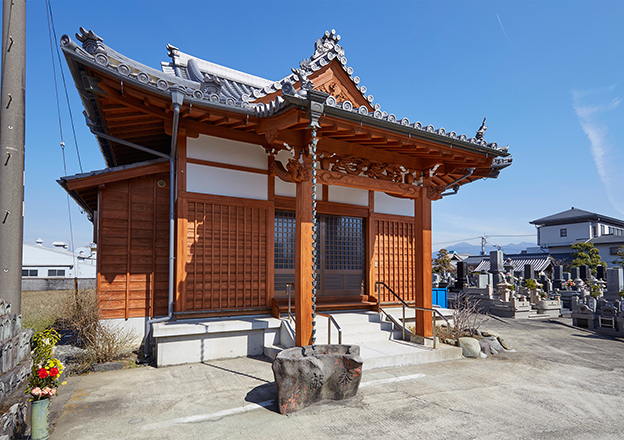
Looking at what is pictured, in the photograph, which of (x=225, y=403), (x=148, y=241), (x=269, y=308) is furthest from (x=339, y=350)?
(x=148, y=241)

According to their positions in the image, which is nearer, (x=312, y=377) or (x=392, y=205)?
(x=312, y=377)

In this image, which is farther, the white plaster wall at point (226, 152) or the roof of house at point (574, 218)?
the roof of house at point (574, 218)

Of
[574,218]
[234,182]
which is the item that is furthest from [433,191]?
[574,218]

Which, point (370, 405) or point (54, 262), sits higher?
point (54, 262)

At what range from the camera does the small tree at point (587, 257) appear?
28.9 m

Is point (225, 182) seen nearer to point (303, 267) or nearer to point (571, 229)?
point (303, 267)

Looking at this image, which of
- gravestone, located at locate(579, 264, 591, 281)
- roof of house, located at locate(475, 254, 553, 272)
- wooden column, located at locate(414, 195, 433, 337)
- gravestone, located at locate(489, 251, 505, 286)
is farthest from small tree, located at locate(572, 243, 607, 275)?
wooden column, located at locate(414, 195, 433, 337)

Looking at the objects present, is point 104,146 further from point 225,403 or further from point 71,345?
point 225,403

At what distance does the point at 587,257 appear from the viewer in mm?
29266

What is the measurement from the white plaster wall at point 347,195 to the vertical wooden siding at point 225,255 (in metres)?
2.02

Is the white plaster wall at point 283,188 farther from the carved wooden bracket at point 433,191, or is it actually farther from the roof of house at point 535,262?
the roof of house at point 535,262

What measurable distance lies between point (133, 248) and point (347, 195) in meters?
5.19

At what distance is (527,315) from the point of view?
15.4 meters

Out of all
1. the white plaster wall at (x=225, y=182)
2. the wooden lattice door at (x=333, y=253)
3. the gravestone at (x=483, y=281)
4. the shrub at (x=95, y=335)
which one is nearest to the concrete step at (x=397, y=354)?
the wooden lattice door at (x=333, y=253)
